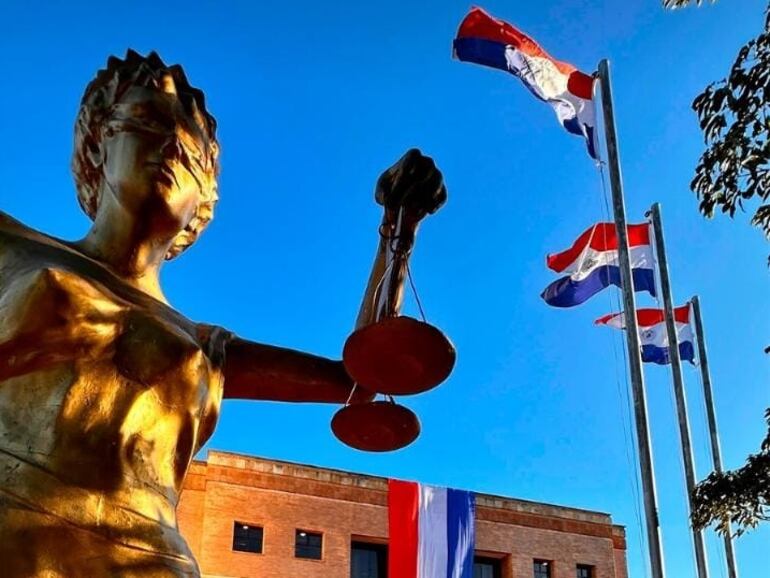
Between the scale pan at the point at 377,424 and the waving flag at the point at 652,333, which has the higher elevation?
the waving flag at the point at 652,333

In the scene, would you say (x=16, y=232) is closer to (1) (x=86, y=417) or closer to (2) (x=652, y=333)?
(1) (x=86, y=417)

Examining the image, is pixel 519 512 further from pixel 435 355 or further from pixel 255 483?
pixel 435 355

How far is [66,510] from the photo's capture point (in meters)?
1.82

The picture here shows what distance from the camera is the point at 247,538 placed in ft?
79.9

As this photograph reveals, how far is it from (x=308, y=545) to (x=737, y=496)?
54.6ft

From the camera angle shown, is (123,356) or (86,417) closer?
(86,417)

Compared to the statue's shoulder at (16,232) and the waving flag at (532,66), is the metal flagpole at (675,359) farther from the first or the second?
the statue's shoulder at (16,232)

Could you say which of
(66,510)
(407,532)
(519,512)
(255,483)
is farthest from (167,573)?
(519,512)

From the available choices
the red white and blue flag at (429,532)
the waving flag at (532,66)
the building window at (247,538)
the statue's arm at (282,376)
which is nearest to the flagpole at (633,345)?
the waving flag at (532,66)

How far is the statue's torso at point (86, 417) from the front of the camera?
1.81 meters

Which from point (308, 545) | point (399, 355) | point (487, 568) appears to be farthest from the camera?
point (487, 568)

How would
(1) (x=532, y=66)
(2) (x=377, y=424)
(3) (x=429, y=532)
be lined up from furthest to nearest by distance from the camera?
(3) (x=429, y=532) → (1) (x=532, y=66) → (2) (x=377, y=424)

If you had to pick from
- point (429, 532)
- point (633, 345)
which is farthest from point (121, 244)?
point (429, 532)

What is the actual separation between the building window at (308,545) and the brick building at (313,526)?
0.08 feet
